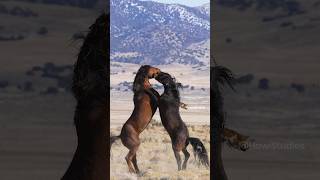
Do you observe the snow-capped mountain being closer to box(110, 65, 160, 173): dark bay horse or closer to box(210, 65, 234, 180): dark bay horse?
box(110, 65, 160, 173): dark bay horse

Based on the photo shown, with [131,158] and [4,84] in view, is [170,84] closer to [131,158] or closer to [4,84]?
[131,158]

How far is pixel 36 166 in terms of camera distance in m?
7.85

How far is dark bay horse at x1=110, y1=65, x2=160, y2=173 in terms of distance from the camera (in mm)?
7991

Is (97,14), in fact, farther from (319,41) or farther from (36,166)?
(319,41)

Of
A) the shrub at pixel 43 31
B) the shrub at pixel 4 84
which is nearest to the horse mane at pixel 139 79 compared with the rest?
the shrub at pixel 43 31

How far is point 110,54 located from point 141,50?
0.39m

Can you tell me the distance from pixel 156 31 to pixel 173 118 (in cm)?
111

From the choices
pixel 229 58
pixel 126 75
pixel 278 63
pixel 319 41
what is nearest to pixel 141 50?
Result: pixel 126 75

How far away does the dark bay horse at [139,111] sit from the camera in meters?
7.99

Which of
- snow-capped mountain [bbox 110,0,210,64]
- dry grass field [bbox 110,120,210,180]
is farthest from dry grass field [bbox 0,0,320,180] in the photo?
snow-capped mountain [bbox 110,0,210,64]

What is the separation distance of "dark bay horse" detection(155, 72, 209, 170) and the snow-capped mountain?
10.9 inches

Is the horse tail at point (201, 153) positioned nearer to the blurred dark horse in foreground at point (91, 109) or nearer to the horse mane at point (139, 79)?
the horse mane at point (139, 79)

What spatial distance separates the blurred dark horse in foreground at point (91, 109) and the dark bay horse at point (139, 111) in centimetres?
23

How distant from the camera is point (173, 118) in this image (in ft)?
26.3
